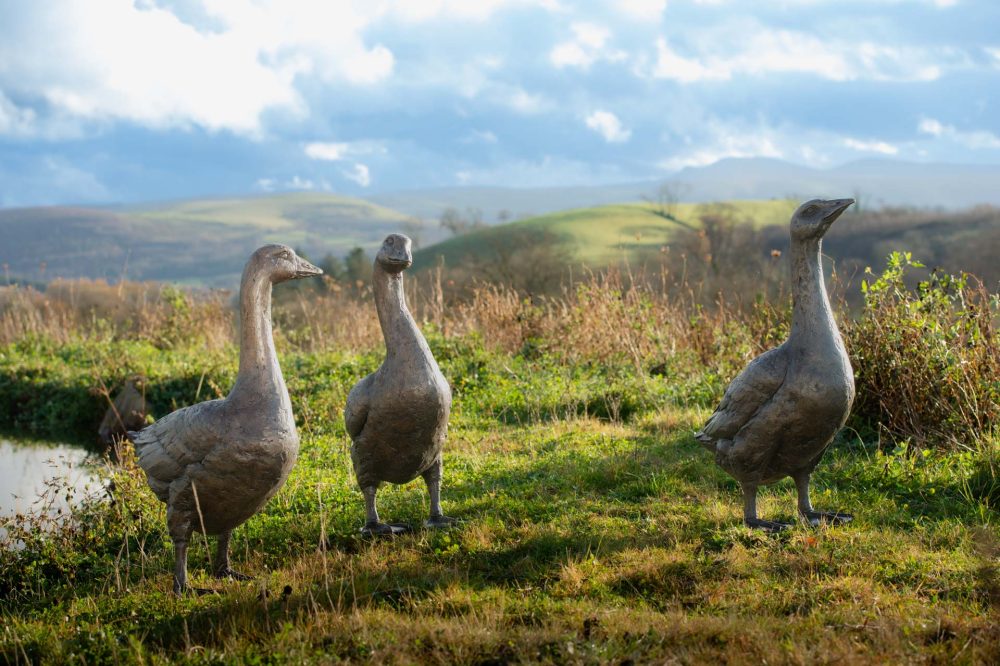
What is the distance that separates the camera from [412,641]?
3.98 metres

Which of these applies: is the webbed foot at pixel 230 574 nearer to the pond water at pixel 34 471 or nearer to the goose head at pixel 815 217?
the pond water at pixel 34 471

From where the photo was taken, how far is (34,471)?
10.1 metres

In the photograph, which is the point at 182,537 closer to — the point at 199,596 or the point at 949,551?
the point at 199,596

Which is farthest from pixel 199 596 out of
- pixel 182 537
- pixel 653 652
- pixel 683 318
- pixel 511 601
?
pixel 683 318

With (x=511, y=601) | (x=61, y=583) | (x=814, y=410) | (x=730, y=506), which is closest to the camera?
(x=511, y=601)

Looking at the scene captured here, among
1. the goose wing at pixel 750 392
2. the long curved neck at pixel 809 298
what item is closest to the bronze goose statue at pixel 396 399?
the goose wing at pixel 750 392

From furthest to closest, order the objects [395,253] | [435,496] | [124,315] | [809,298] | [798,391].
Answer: [124,315] → [435,496] → [395,253] → [809,298] → [798,391]

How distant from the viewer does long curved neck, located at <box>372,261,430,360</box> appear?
5344 mm

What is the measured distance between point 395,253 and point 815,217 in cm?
260

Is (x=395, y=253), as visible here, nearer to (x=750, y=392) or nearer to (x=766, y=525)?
(x=750, y=392)

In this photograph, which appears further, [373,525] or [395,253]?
[373,525]

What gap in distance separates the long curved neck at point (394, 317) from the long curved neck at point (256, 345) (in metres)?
0.87

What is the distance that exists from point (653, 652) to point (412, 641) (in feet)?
3.74

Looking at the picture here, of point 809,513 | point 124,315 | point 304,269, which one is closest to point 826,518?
point 809,513
